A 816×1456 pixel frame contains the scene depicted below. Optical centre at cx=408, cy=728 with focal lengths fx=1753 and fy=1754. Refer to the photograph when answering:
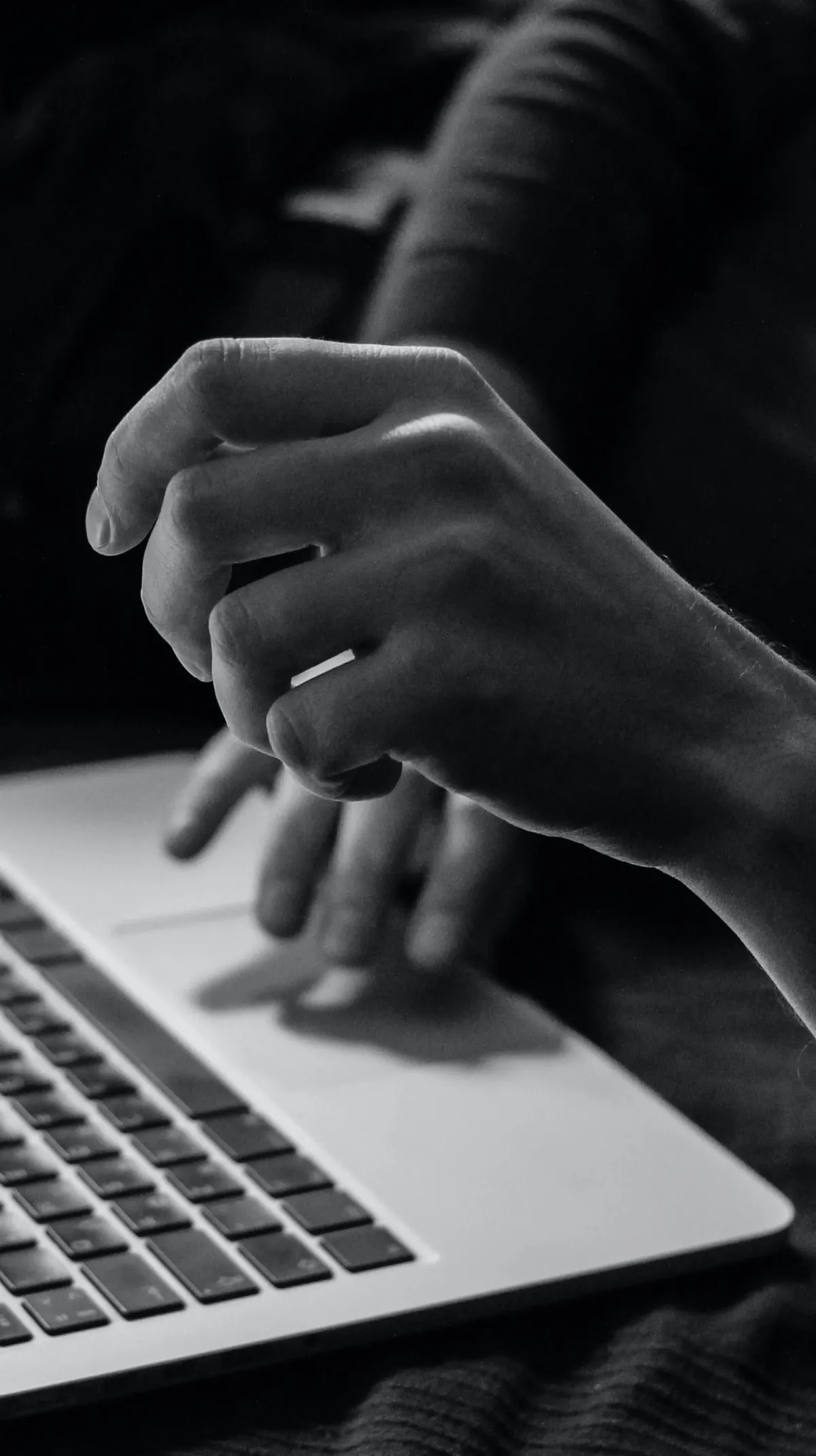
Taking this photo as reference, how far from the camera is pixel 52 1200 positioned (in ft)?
1.01

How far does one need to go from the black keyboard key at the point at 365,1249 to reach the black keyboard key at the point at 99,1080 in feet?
0.20

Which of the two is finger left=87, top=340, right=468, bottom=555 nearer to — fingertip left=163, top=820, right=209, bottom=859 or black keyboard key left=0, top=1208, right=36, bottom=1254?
black keyboard key left=0, top=1208, right=36, bottom=1254

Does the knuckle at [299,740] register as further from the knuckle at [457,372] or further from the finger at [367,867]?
the finger at [367,867]

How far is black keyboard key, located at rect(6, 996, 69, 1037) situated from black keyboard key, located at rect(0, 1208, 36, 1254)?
7 cm

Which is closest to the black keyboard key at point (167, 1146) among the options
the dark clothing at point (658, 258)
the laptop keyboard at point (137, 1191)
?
the laptop keyboard at point (137, 1191)

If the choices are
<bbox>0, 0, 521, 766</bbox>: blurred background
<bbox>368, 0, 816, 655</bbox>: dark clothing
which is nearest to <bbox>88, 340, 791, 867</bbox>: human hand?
<bbox>368, 0, 816, 655</bbox>: dark clothing

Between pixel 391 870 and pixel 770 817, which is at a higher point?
pixel 770 817

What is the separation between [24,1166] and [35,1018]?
2.5 inches

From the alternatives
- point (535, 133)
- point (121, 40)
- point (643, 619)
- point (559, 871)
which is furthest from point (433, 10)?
point (643, 619)

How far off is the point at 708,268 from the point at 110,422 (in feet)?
0.71

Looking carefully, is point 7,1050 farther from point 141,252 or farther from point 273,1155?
A: point 141,252

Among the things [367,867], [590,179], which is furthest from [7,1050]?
[590,179]

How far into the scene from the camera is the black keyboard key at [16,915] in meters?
0.43

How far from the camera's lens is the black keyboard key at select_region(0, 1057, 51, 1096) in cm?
35
